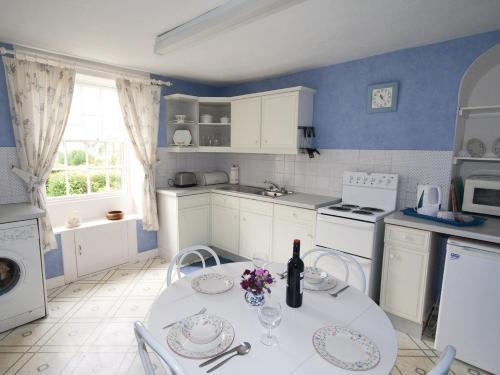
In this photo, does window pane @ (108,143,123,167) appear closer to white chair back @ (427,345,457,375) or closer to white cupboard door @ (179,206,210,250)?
white cupboard door @ (179,206,210,250)

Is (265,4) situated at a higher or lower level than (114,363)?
higher

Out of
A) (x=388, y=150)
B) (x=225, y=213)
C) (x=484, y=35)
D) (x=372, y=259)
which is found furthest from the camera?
(x=225, y=213)

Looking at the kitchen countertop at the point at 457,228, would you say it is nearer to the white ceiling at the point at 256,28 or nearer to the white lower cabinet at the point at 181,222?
the white ceiling at the point at 256,28

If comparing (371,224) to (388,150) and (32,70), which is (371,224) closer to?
(388,150)

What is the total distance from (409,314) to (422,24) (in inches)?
85.9

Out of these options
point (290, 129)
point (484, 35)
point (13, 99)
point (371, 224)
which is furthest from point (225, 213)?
point (484, 35)

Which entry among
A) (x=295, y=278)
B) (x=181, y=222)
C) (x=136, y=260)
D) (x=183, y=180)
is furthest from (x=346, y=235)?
(x=136, y=260)

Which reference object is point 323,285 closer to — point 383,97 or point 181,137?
point 383,97

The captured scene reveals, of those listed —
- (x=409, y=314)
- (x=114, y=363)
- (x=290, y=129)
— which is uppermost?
(x=290, y=129)

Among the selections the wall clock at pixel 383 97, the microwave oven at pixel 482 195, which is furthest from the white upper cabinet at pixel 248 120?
the microwave oven at pixel 482 195

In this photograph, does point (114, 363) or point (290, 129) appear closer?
point (114, 363)

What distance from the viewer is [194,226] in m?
3.54

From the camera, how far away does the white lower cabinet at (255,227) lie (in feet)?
10.3

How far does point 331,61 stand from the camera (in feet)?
9.50
